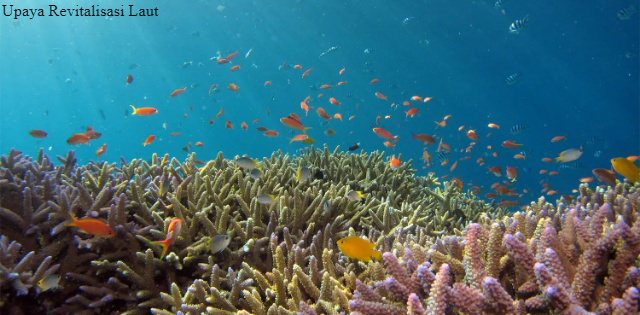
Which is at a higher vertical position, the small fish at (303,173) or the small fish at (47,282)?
the small fish at (303,173)

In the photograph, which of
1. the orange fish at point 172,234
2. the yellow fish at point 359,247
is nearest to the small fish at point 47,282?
the orange fish at point 172,234

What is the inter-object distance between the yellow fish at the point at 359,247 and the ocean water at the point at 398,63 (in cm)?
2145

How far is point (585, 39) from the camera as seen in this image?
1464 inches

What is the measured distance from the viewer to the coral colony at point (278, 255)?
158 centimetres

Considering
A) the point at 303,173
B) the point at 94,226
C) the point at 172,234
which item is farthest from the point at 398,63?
the point at 94,226

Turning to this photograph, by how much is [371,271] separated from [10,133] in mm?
169705

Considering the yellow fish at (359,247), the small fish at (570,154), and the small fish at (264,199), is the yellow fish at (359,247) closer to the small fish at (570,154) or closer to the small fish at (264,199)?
the small fish at (264,199)

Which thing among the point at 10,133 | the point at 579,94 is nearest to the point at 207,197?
the point at 579,94

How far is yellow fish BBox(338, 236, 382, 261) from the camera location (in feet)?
7.97

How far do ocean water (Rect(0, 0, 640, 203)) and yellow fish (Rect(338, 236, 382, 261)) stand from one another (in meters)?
21.5

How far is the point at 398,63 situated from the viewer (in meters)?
49.4

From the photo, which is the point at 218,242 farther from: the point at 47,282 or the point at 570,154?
the point at 570,154

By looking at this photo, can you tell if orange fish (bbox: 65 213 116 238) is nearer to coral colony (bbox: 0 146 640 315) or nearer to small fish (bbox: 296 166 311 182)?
coral colony (bbox: 0 146 640 315)

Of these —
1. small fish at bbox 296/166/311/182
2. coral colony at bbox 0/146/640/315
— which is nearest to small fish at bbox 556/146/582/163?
coral colony at bbox 0/146/640/315
